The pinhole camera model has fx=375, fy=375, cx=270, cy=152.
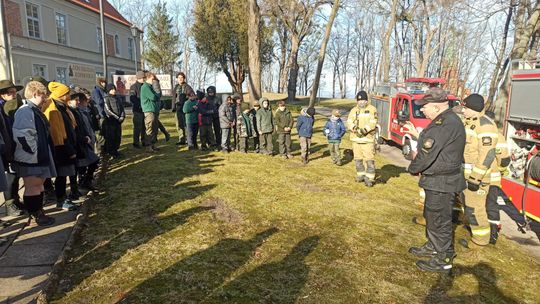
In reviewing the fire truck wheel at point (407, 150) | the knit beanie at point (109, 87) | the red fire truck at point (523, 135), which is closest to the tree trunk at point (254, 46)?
the fire truck wheel at point (407, 150)

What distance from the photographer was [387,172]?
32.2 feet

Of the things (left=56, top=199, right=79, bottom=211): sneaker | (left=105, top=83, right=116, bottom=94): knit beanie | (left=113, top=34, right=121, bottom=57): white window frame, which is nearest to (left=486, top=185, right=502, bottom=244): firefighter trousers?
(left=56, top=199, right=79, bottom=211): sneaker

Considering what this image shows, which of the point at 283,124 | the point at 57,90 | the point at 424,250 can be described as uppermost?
the point at 57,90

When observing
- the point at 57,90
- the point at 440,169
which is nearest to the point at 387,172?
the point at 440,169

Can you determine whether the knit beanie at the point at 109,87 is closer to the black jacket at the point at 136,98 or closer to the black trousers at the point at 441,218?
the black jacket at the point at 136,98

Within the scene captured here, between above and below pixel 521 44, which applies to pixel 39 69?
below

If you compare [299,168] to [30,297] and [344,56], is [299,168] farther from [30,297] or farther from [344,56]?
[344,56]

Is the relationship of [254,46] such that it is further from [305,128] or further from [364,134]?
[364,134]

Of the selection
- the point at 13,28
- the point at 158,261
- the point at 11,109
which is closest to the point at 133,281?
the point at 158,261

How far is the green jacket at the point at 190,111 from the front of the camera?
9.71 m

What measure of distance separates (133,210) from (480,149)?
4975 millimetres

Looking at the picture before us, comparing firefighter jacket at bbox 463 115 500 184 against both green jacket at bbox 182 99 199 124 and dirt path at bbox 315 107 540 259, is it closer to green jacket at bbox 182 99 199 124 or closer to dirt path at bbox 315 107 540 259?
dirt path at bbox 315 107 540 259

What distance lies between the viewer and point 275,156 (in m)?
10.5

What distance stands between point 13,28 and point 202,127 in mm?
20399
